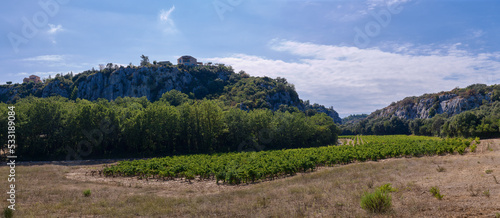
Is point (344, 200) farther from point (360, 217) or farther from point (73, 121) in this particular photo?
point (73, 121)

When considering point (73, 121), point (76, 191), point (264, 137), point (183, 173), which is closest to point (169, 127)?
point (73, 121)

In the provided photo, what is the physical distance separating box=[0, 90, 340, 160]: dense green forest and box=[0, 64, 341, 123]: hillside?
62.0 metres

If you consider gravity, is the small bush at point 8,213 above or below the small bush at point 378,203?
below

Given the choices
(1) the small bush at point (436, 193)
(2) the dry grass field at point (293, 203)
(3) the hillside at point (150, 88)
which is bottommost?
(2) the dry grass field at point (293, 203)

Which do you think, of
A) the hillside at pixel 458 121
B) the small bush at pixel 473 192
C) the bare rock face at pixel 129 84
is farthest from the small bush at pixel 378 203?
the bare rock face at pixel 129 84

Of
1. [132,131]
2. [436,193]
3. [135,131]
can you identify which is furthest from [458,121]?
[132,131]

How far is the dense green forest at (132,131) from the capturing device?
156 ft

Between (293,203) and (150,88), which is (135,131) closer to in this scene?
(293,203)

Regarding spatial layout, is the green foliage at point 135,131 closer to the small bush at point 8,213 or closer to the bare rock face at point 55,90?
the small bush at point 8,213

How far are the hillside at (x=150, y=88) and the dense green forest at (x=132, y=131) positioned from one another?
62.0m

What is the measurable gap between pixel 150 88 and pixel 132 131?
9818 cm

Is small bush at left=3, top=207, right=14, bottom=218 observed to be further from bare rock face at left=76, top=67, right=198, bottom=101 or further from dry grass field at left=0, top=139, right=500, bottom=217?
bare rock face at left=76, top=67, right=198, bottom=101

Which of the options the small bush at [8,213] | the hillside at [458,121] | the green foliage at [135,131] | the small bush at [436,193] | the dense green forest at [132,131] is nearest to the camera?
the small bush at [436,193]

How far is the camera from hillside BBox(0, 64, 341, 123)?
14175 cm
